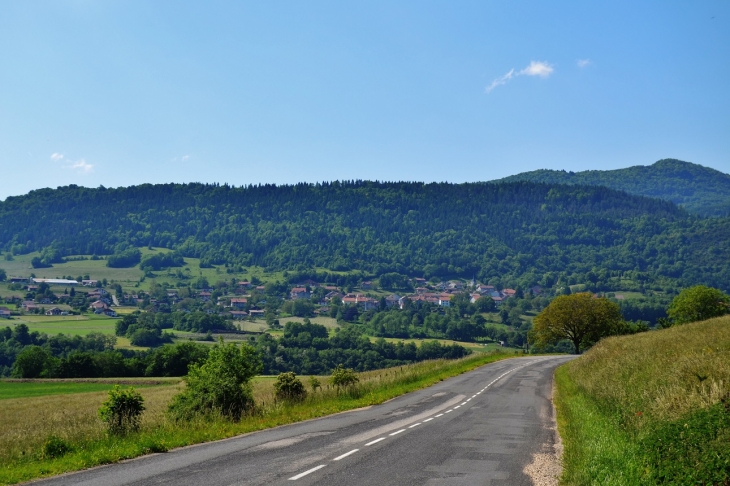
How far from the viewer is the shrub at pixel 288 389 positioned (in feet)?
90.4

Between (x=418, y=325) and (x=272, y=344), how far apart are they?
62.0 m

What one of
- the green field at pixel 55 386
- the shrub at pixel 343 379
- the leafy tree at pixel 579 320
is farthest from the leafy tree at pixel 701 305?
the green field at pixel 55 386

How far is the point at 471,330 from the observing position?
158875mm

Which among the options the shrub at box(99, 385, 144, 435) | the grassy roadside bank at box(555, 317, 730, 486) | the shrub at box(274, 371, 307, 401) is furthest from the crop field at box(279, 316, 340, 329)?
the shrub at box(99, 385, 144, 435)

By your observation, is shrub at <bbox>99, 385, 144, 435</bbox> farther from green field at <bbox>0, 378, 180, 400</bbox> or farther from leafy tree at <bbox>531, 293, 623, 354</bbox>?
leafy tree at <bbox>531, 293, 623, 354</bbox>

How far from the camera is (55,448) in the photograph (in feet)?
49.9

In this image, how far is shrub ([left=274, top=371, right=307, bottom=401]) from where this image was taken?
2756cm

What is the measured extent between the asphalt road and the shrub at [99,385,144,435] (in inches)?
133

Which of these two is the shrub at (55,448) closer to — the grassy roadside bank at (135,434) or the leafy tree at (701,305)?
the grassy roadside bank at (135,434)

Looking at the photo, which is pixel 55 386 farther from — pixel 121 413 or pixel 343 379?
pixel 121 413

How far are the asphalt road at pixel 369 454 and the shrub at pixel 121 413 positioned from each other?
3374mm

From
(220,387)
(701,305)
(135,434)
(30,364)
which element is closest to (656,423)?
(135,434)

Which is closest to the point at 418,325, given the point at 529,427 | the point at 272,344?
the point at 272,344

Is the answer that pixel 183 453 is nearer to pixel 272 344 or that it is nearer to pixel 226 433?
pixel 226 433
